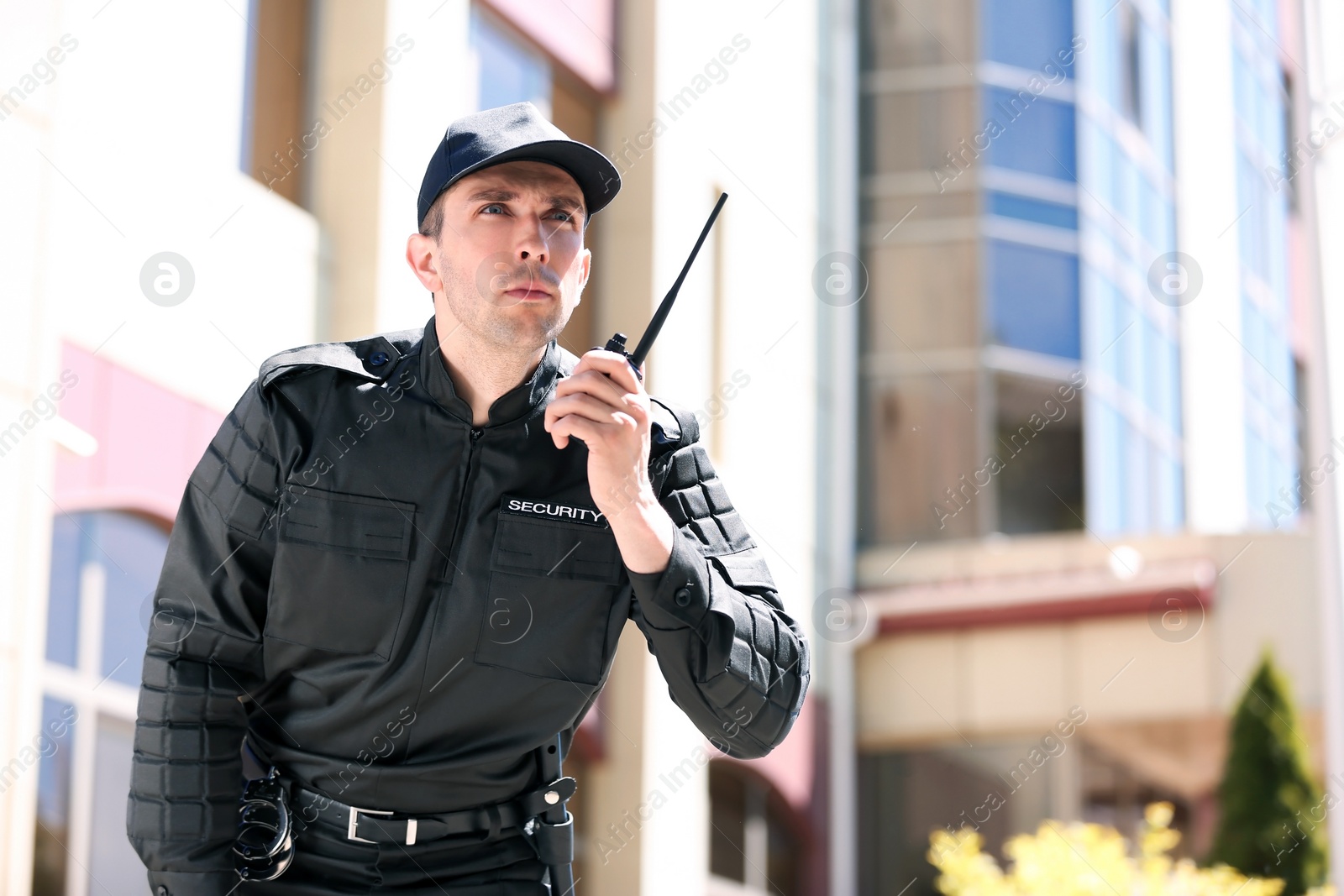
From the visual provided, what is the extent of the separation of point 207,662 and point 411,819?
1.44ft

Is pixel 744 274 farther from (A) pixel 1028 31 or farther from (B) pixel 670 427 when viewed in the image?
(B) pixel 670 427

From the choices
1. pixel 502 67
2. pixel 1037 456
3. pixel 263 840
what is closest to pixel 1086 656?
pixel 1037 456

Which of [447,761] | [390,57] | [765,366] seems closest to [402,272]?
[390,57]

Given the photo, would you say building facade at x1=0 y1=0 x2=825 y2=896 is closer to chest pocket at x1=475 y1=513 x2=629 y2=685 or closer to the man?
the man

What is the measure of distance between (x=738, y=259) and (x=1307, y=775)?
6.71m

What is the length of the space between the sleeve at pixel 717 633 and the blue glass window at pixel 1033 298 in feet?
41.0

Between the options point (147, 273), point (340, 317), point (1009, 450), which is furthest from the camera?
point (1009, 450)

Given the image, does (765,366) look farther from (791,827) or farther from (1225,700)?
(1225,700)

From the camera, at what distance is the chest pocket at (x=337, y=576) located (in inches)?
107

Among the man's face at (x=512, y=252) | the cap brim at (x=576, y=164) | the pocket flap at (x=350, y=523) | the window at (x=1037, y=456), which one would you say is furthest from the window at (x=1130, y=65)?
the pocket flap at (x=350, y=523)

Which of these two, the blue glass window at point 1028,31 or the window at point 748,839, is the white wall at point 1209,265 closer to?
the blue glass window at point 1028,31

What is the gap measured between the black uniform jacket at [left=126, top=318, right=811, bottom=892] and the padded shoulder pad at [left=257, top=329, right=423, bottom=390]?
10 millimetres

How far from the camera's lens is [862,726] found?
14539 mm

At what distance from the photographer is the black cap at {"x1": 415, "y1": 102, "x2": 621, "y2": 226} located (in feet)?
9.32
